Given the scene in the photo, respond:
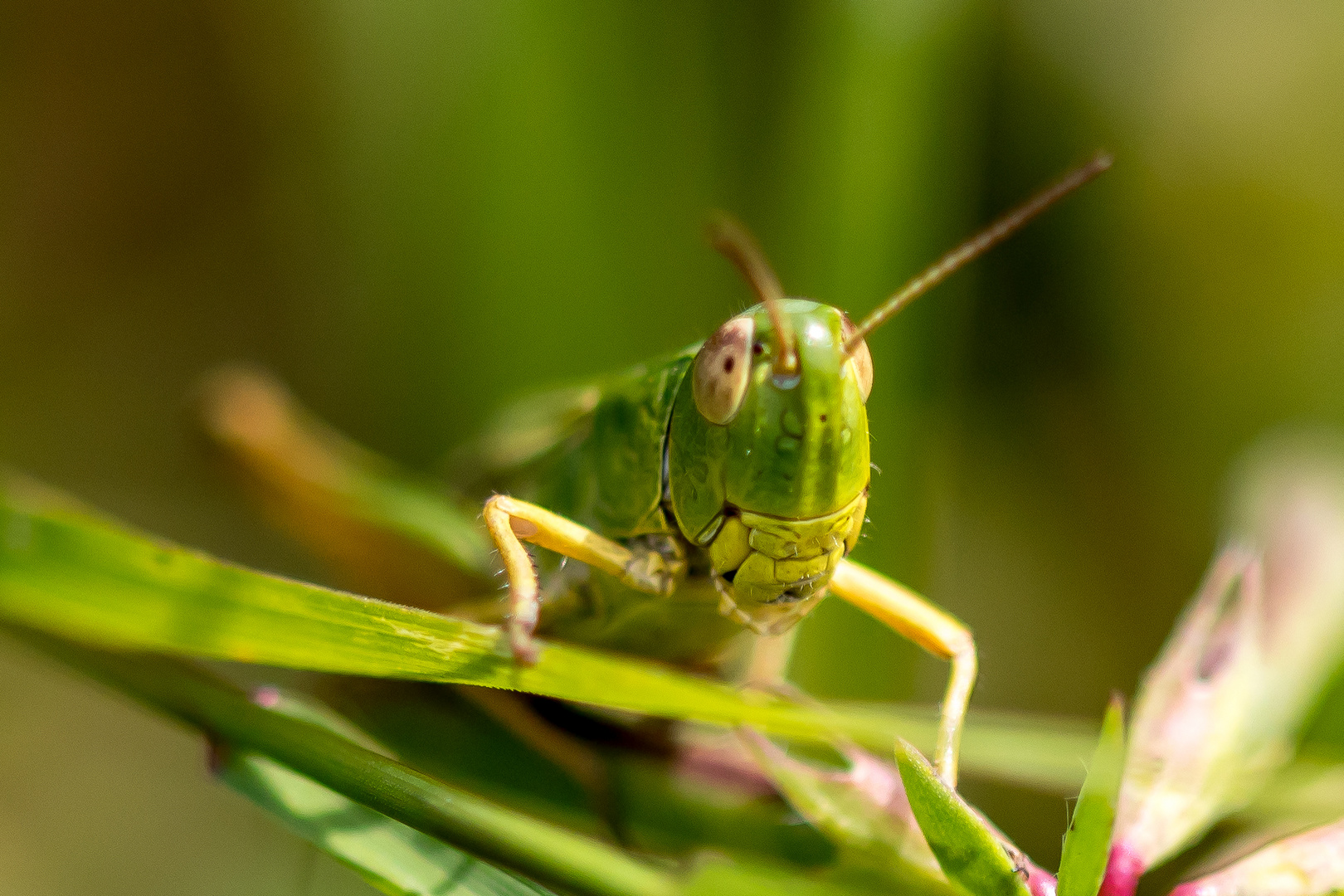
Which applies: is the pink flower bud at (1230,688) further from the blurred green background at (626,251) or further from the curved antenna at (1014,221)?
the blurred green background at (626,251)

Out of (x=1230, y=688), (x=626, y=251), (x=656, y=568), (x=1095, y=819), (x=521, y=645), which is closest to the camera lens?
(x=1095, y=819)

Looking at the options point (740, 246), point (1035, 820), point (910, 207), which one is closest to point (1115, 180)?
point (910, 207)

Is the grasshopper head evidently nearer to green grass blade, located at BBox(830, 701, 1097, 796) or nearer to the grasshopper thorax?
the grasshopper thorax

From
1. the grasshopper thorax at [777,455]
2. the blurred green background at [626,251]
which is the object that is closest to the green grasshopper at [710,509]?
the grasshopper thorax at [777,455]

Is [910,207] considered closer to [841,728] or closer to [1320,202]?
[1320,202]

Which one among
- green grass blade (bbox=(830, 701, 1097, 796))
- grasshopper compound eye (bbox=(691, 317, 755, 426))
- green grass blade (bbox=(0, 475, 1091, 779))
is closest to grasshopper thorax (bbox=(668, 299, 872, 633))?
grasshopper compound eye (bbox=(691, 317, 755, 426))

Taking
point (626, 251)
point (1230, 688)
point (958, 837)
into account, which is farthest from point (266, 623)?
point (626, 251)

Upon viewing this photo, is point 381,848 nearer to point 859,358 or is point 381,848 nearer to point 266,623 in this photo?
point 266,623
